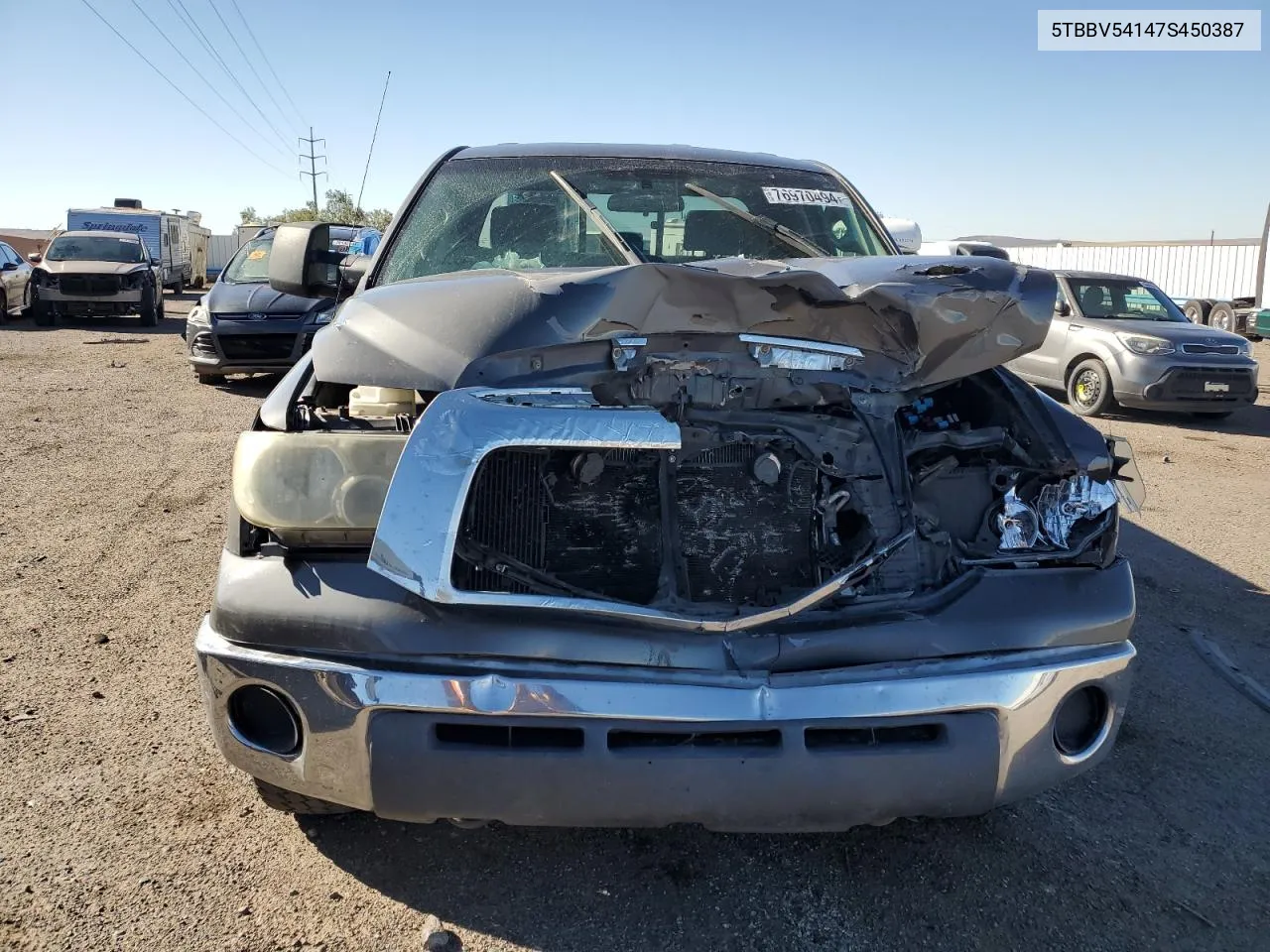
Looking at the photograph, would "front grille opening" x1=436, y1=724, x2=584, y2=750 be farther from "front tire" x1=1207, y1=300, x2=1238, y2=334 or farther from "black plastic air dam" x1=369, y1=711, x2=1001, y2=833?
"front tire" x1=1207, y1=300, x2=1238, y2=334

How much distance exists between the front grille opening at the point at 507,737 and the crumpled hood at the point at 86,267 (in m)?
16.9

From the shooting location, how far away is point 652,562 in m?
2.32

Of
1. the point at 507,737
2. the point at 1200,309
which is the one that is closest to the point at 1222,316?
the point at 1200,309

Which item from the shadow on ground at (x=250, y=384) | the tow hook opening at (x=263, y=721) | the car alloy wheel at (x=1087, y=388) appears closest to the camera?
the tow hook opening at (x=263, y=721)

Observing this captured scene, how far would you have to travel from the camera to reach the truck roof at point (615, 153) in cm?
366

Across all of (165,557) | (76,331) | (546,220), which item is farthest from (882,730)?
(76,331)

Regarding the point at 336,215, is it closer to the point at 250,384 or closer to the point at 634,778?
the point at 250,384

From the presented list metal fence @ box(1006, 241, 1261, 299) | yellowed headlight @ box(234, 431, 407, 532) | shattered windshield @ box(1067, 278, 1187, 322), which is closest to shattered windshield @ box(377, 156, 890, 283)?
yellowed headlight @ box(234, 431, 407, 532)

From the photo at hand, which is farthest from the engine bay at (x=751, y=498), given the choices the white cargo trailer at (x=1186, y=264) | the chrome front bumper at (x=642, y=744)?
the white cargo trailer at (x=1186, y=264)

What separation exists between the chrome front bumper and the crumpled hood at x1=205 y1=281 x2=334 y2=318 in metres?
8.53

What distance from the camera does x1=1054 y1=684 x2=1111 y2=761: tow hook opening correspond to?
2.24 m

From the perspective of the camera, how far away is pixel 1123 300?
37.1 feet

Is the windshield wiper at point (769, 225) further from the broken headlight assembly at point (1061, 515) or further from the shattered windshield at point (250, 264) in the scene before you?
the shattered windshield at point (250, 264)

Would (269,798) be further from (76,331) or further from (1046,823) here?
(76,331)
